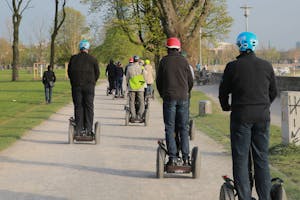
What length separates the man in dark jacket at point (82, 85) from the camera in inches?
462

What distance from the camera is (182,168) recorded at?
323 inches

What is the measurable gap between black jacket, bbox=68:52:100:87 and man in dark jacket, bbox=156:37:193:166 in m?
3.56

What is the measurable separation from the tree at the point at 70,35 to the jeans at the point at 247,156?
10386 centimetres

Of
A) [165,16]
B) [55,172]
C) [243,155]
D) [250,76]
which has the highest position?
[165,16]

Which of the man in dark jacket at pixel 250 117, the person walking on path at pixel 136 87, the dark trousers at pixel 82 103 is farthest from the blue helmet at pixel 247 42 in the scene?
the person walking on path at pixel 136 87

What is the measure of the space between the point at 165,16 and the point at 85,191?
20.9 metres

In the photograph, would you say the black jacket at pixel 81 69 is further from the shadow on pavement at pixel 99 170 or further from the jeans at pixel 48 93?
the jeans at pixel 48 93

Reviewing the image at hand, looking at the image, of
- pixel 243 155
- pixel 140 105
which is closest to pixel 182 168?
pixel 243 155

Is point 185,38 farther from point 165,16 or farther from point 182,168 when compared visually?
point 182,168

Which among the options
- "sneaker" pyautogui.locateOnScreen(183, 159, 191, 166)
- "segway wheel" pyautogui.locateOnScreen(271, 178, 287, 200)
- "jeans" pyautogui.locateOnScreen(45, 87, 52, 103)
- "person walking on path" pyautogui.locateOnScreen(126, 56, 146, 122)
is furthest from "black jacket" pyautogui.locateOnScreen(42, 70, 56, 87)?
"segway wheel" pyautogui.locateOnScreen(271, 178, 287, 200)

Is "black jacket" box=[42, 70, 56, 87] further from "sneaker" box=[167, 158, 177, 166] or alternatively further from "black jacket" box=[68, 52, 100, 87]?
"sneaker" box=[167, 158, 177, 166]

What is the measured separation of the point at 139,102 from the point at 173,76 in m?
7.68

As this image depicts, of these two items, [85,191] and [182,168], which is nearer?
[85,191]

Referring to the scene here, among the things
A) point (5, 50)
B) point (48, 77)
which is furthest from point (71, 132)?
point (5, 50)
